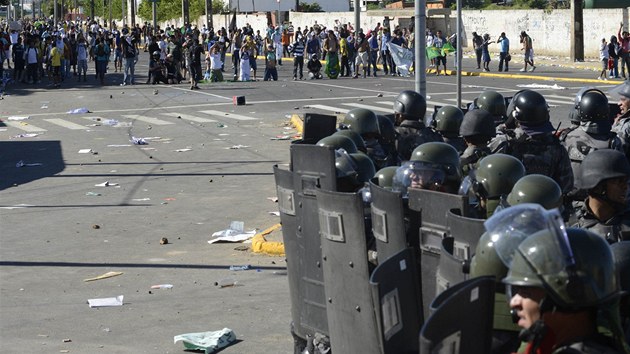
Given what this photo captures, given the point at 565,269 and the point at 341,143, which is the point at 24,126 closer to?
the point at 341,143

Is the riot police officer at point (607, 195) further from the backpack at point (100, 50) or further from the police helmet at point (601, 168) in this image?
the backpack at point (100, 50)

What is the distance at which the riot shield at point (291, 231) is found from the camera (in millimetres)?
7172

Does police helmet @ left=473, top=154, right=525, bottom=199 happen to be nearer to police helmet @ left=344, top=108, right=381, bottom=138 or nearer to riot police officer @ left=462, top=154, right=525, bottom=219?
riot police officer @ left=462, top=154, right=525, bottom=219

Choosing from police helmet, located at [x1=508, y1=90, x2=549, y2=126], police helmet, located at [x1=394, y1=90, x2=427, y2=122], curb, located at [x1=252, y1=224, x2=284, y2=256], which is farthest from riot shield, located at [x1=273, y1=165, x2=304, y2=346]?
curb, located at [x1=252, y1=224, x2=284, y2=256]

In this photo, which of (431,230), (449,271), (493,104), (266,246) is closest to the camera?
(449,271)

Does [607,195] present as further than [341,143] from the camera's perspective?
No

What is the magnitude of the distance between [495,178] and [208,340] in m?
2.86

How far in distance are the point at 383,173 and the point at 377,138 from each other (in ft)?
9.63

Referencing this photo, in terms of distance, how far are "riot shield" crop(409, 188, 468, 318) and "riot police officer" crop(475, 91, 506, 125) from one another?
19.6 ft

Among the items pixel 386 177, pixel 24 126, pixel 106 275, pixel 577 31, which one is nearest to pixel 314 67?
pixel 577 31

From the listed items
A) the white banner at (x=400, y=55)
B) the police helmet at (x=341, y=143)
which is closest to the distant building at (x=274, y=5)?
the white banner at (x=400, y=55)

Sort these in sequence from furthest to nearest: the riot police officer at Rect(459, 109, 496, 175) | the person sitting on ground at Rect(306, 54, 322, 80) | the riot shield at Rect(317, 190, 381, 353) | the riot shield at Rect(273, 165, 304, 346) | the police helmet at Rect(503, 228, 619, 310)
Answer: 1. the person sitting on ground at Rect(306, 54, 322, 80)
2. the riot police officer at Rect(459, 109, 496, 175)
3. the riot shield at Rect(273, 165, 304, 346)
4. the riot shield at Rect(317, 190, 381, 353)
5. the police helmet at Rect(503, 228, 619, 310)

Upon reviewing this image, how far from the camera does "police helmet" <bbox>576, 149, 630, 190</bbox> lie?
628 cm

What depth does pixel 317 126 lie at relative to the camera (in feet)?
30.5
